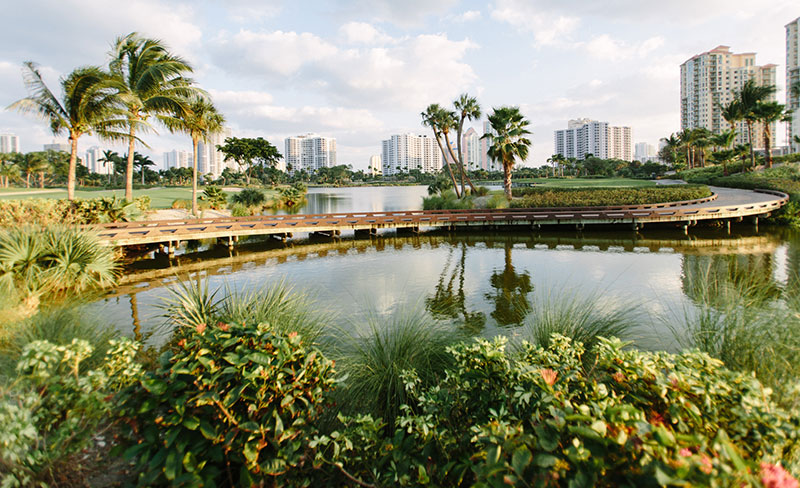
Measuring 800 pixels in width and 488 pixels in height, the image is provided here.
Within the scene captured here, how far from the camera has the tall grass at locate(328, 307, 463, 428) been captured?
13.0 ft

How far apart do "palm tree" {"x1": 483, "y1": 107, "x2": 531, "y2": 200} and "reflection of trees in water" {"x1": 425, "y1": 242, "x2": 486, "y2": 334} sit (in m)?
16.8

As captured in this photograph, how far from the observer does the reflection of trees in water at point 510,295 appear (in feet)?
27.4

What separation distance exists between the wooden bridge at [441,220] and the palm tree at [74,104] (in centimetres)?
540

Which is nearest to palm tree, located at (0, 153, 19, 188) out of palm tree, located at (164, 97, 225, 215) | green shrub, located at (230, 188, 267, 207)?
green shrub, located at (230, 188, 267, 207)

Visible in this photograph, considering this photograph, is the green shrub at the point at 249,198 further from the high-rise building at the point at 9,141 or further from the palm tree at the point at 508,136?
the high-rise building at the point at 9,141

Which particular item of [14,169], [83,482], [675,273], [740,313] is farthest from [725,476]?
[14,169]

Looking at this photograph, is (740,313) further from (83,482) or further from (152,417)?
(83,482)

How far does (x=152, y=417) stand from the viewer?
2316mm

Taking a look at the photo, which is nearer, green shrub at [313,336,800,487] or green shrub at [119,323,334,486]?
green shrub at [313,336,800,487]

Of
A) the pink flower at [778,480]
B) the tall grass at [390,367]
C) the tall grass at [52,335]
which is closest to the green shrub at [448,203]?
the tall grass at [390,367]

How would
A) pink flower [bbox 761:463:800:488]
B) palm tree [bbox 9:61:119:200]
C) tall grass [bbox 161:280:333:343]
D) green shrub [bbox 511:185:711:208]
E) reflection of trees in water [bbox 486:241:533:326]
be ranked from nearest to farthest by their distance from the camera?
pink flower [bbox 761:463:800:488] → tall grass [bbox 161:280:333:343] → reflection of trees in water [bbox 486:241:533:326] → palm tree [bbox 9:61:119:200] → green shrub [bbox 511:185:711:208]

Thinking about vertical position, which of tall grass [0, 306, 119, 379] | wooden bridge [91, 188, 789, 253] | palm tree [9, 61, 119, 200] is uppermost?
palm tree [9, 61, 119, 200]

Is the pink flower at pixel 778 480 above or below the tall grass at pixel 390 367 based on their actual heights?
above

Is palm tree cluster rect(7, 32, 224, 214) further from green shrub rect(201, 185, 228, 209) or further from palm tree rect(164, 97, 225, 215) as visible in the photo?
green shrub rect(201, 185, 228, 209)
